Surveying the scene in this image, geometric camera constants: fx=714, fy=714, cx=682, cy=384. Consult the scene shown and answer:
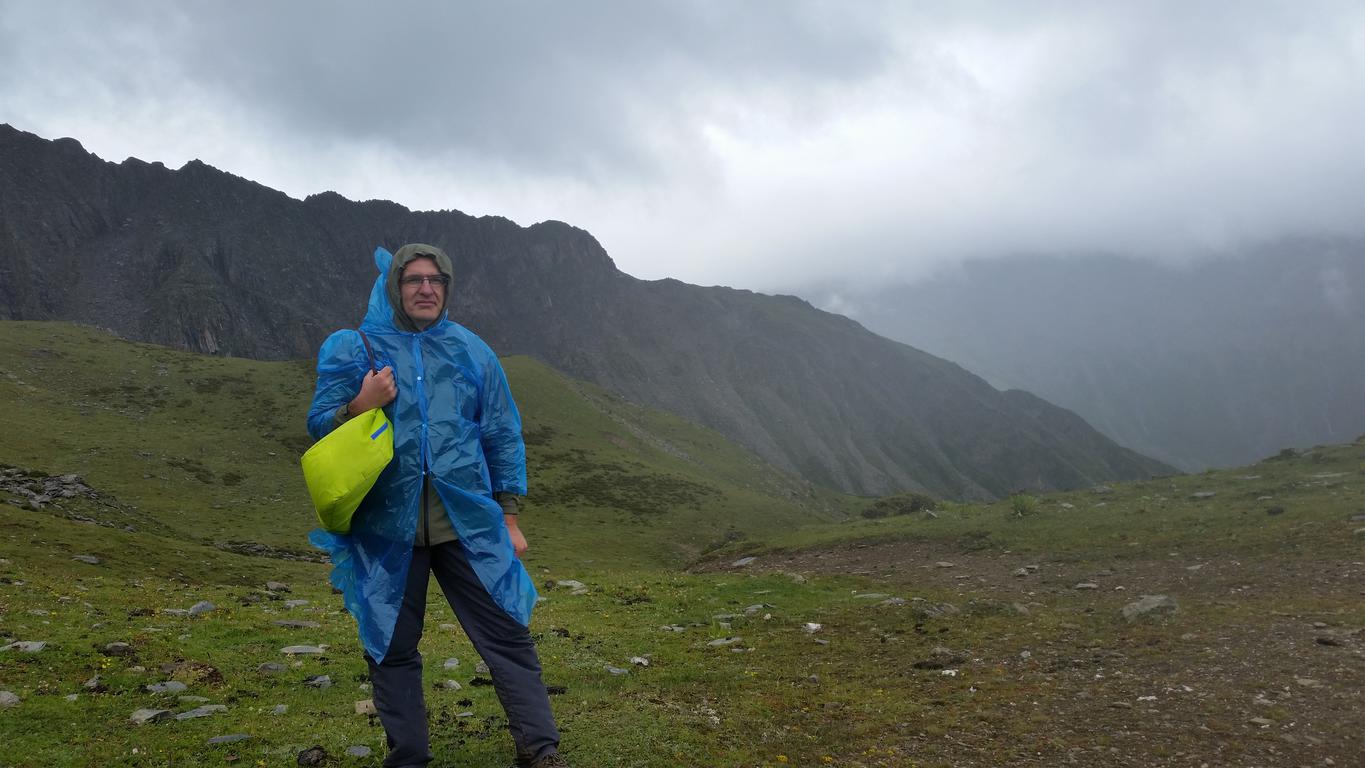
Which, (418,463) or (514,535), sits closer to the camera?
(418,463)

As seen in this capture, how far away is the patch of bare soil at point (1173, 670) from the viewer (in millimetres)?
7672

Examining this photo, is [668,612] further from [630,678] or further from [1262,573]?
[1262,573]

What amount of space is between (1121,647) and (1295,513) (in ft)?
52.6

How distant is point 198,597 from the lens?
53.6 feet

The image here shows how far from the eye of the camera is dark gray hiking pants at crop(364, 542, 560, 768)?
6.25 m

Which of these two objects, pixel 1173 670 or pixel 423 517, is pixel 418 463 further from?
pixel 1173 670

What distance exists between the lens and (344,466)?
5.80 m

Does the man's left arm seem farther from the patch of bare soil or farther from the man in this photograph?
the patch of bare soil

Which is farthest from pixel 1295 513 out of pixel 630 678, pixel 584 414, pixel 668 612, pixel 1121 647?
pixel 584 414

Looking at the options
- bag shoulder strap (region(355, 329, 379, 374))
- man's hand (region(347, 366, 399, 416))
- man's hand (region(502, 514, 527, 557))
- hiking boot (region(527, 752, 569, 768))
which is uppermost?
bag shoulder strap (region(355, 329, 379, 374))

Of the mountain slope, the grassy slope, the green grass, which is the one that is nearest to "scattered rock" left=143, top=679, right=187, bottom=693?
the grassy slope

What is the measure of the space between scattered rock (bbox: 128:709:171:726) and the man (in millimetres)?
3343

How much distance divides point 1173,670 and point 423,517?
1046 cm

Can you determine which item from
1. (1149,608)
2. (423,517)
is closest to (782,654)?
(1149,608)
